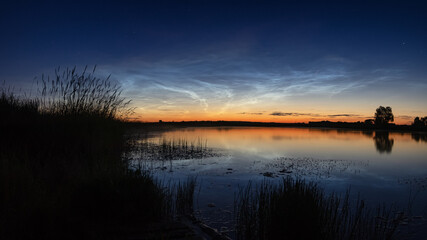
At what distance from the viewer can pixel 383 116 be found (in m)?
86.5

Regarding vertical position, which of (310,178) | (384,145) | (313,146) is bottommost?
(310,178)

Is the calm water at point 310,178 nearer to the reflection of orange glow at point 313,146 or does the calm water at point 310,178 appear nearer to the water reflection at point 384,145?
the reflection of orange glow at point 313,146

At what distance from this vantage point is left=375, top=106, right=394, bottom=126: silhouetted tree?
85.4 m

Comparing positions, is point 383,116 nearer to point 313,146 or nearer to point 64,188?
point 313,146

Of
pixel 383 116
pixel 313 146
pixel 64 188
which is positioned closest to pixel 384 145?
pixel 313 146

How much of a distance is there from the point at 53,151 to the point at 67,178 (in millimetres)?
2273

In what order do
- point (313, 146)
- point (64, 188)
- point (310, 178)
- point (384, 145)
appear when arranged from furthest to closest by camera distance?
point (384, 145) → point (313, 146) → point (310, 178) → point (64, 188)

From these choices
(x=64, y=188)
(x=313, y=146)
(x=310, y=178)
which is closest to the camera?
(x=64, y=188)

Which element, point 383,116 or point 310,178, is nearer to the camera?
point 310,178

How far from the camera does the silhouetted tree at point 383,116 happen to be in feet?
280

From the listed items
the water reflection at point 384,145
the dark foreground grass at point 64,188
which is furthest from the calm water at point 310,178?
the water reflection at point 384,145

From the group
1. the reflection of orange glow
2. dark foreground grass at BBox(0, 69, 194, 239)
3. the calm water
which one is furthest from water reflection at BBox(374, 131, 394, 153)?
dark foreground grass at BBox(0, 69, 194, 239)

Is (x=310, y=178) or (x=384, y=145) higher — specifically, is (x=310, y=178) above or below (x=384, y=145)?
below

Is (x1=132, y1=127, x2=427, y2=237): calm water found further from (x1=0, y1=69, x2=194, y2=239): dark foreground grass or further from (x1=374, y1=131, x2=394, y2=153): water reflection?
(x1=374, y1=131, x2=394, y2=153): water reflection
